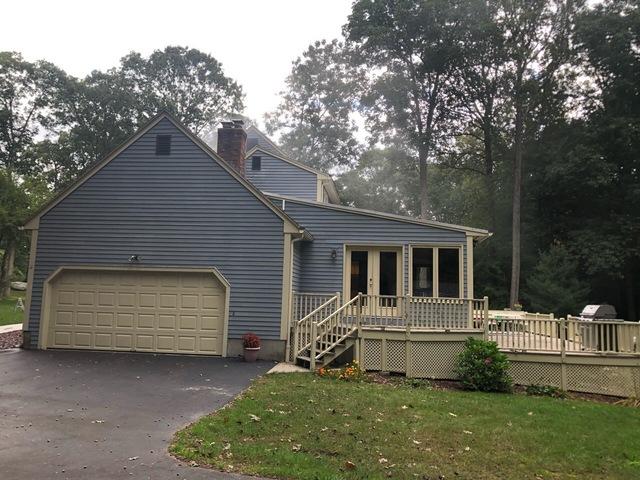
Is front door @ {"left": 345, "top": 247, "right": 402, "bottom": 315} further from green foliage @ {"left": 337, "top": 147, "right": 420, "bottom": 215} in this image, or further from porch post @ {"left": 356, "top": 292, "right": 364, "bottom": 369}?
green foliage @ {"left": 337, "top": 147, "right": 420, "bottom": 215}

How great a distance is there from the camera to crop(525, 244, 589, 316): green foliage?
22578mm

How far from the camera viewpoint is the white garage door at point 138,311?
38.8 feet

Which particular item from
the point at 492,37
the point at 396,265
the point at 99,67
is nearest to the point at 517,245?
the point at 492,37

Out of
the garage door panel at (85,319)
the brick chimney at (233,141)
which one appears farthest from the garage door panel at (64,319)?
the brick chimney at (233,141)

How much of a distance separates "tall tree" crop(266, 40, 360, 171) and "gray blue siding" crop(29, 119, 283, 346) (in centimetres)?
2819

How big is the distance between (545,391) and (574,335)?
1.46 meters

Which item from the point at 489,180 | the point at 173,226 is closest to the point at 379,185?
the point at 489,180

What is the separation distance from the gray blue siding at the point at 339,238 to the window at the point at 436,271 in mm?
247

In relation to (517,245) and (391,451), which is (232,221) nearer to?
(391,451)

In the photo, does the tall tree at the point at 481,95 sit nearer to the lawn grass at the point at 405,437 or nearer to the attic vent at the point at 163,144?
the attic vent at the point at 163,144

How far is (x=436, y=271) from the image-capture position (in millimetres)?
12969

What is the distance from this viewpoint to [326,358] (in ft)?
34.6

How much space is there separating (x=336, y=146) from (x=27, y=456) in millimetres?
36954

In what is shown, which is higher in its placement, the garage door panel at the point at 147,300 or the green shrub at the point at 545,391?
the garage door panel at the point at 147,300
